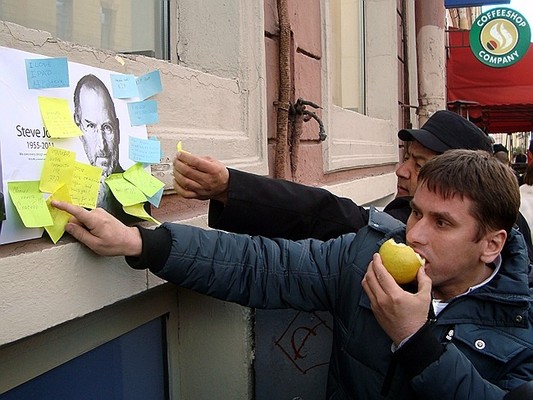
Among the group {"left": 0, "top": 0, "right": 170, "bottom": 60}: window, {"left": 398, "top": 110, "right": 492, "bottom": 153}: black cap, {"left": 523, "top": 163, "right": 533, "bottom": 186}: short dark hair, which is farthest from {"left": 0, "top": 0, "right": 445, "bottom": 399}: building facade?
{"left": 523, "top": 163, "right": 533, "bottom": 186}: short dark hair

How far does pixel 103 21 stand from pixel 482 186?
4.22 feet

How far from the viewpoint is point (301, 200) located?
7.23 ft

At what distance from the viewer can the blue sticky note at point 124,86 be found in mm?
1739

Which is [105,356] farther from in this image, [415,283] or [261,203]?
[415,283]

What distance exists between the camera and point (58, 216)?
151cm

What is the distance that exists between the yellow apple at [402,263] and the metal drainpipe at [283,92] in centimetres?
126

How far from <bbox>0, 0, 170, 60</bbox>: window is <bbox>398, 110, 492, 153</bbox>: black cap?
1.19m

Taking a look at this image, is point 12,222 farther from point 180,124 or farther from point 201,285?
point 180,124

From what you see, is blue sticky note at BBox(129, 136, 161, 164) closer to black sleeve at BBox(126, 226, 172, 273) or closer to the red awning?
black sleeve at BBox(126, 226, 172, 273)

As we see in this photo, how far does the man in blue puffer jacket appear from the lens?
156 centimetres

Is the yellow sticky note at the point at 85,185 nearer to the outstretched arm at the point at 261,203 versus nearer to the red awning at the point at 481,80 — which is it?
the outstretched arm at the point at 261,203

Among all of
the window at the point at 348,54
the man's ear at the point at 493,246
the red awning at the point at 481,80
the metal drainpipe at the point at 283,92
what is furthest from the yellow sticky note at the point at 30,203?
the red awning at the point at 481,80

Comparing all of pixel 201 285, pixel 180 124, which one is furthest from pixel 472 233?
pixel 180 124

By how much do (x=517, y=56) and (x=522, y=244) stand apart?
9.40 meters
